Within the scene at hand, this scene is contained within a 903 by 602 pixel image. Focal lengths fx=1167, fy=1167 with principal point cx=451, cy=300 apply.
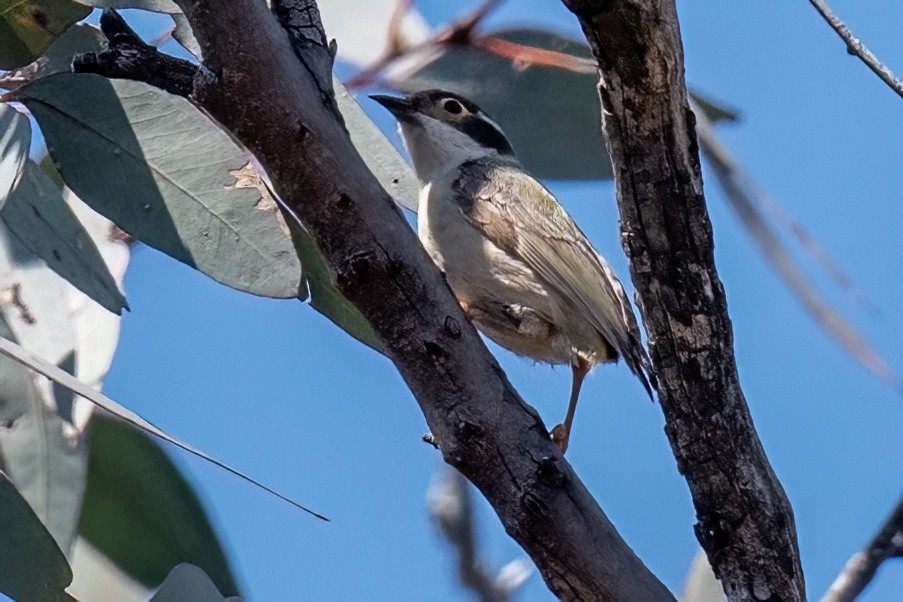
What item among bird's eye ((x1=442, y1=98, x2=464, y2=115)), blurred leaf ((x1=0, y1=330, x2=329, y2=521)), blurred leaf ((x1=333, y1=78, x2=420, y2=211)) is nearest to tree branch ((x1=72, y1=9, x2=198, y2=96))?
blurred leaf ((x1=0, y1=330, x2=329, y2=521))

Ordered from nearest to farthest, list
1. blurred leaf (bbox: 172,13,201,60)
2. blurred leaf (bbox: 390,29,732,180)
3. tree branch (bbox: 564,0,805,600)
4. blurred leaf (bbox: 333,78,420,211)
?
tree branch (bbox: 564,0,805,600) → blurred leaf (bbox: 172,13,201,60) → blurred leaf (bbox: 333,78,420,211) → blurred leaf (bbox: 390,29,732,180)

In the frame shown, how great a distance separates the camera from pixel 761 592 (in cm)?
212

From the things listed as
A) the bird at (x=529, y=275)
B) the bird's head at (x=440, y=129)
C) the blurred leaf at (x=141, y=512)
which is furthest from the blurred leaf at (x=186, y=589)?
the bird's head at (x=440, y=129)

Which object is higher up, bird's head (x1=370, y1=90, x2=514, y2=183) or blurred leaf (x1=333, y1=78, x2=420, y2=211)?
bird's head (x1=370, y1=90, x2=514, y2=183)

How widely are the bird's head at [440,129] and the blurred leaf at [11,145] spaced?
4.05 feet

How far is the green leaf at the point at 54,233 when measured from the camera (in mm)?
2693

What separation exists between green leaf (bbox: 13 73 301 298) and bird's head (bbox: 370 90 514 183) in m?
0.98

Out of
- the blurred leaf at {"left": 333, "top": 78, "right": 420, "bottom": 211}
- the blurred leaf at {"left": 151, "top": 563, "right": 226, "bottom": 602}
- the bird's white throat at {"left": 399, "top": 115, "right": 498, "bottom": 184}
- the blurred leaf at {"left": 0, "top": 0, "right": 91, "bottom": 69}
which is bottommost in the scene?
the blurred leaf at {"left": 151, "top": 563, "right": 226, "bottom": 602}

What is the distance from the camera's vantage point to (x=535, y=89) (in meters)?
3.71

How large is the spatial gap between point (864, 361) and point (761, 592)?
1.06 meters

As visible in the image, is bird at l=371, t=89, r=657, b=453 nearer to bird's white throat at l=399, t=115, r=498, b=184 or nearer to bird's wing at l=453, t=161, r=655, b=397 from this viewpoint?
bird's wing at l=453, t=161, r=655, b=397

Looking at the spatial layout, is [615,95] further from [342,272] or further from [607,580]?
[607,580]

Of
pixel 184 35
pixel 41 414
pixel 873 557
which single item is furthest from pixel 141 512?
pixel 873 557

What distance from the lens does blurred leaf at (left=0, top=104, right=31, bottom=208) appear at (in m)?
2.60
